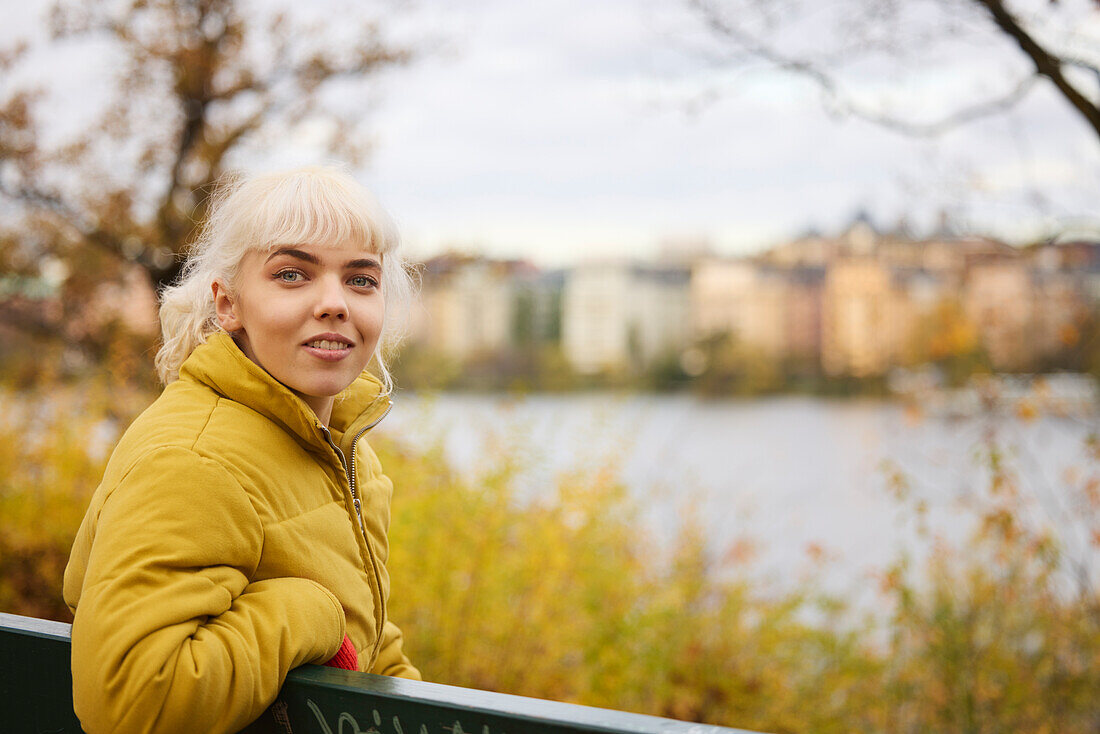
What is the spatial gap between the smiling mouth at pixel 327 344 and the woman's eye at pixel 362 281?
0.10m

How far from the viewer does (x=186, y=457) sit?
3.84ft

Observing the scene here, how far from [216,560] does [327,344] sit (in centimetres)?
39

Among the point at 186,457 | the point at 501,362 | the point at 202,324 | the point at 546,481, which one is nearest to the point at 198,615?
the point at 186,457

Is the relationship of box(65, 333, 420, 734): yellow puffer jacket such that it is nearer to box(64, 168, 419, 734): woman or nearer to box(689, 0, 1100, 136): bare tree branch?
box(64, 168, 419, 734): woman

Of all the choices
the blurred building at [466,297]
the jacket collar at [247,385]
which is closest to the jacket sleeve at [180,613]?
the jacket collar at [247,385]

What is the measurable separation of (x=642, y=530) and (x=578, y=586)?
147 centimetres

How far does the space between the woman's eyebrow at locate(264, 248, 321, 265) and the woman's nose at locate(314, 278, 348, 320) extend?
0.03 metres

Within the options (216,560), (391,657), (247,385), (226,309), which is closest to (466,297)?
(391,657)

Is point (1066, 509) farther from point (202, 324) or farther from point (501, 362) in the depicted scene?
point (202, 324)

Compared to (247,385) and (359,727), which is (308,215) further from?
(359,727)

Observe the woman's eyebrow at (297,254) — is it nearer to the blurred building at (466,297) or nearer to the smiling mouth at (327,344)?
the smiling mouth at (327,344)

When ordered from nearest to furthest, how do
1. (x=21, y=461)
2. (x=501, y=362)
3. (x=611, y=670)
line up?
→ 1. (x=611, y=670)
2. (x=21, y=461)
3. (x=501, y=362)

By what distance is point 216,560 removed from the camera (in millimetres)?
1150

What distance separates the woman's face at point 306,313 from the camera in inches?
55.2
